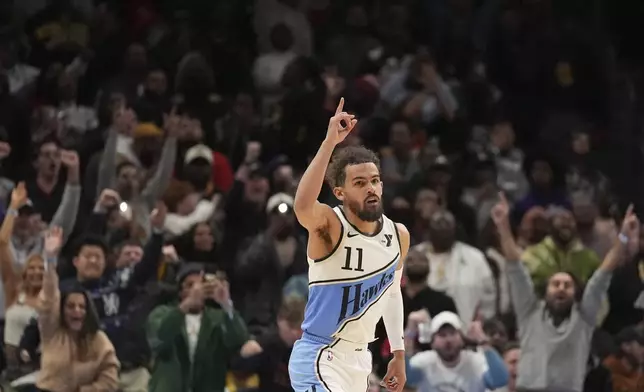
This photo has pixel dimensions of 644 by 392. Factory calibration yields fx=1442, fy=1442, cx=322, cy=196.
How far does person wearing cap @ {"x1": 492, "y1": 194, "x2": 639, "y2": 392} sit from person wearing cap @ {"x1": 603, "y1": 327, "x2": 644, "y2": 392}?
0.26 meters

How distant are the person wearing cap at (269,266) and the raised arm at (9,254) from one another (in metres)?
1.68

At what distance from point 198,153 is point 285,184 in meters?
0.97

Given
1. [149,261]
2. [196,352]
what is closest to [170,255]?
[149,261]

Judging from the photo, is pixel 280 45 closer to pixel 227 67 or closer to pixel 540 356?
pixel 227 67

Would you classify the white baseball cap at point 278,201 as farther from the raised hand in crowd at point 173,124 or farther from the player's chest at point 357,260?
the player's chest at point 357,260

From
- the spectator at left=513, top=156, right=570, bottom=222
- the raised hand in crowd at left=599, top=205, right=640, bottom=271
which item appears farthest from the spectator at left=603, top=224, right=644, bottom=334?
the spectator at left=513, top=156, right=570, bottom=222

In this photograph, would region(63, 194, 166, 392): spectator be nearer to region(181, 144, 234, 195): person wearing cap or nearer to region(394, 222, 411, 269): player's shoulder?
region(181, 144, 234, 195): person wearing cap

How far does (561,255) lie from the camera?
11281 mm

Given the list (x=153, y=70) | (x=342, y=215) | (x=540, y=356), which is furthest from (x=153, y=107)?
(x=342, y=215)

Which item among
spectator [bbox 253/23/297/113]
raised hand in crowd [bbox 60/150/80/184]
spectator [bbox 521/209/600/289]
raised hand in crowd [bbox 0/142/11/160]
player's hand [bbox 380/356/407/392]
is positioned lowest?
player's hand [bbox 380/356/407/392]

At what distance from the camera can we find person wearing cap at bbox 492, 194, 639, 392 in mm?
A: 10305

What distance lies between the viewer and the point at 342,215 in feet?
23.1

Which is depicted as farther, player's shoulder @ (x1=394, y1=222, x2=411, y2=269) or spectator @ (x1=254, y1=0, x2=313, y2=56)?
spectator @ (x1=254, y1=0, x2=313, y2=56)

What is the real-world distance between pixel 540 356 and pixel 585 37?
669 cm
